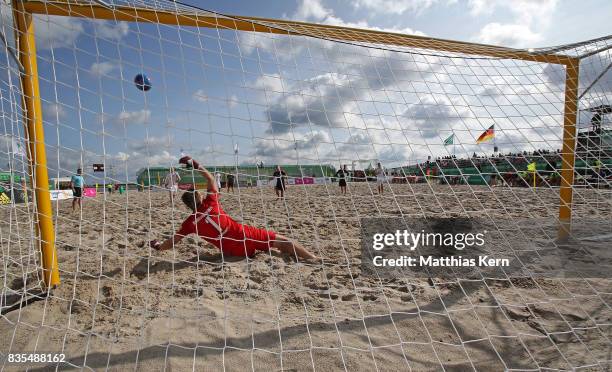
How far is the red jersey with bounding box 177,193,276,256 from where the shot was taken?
10.4 ft

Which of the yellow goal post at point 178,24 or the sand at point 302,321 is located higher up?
the yellow goal post at point 178,24

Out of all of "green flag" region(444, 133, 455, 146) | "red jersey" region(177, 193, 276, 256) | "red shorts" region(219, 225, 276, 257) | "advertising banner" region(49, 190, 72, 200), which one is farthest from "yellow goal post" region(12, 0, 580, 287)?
"red shorts" region(219, 225, 276, 257)

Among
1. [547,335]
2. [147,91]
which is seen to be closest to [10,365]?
[147,91]

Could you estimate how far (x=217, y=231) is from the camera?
3.19 metres

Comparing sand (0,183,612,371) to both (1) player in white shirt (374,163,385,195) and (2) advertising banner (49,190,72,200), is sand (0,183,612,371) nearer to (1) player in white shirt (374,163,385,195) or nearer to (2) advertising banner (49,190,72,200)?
(2) advertising banner (49,190,72,200)

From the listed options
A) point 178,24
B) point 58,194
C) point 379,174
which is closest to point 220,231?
point 58,194

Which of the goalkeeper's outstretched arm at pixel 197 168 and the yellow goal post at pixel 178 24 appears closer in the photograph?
the yellow goal post at pixel 178 24

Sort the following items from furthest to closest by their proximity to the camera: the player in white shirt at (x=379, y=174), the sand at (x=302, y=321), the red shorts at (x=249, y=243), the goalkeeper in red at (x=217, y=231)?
the player in white shirt at (x=379, y=174)
the red shorts at (x=249, y=243)
the goalkeeper in red at (x=217, y=231)
the sand at (x=302, y=321)

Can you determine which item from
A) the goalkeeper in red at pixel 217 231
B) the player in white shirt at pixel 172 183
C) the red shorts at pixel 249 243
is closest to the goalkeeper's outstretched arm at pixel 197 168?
the goalkeeper in red at pixel 217 231

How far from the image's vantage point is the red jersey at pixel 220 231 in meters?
3.16

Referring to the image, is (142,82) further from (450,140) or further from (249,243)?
(450,140)

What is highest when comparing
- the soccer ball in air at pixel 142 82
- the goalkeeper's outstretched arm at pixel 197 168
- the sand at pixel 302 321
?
the soccer ball in air at pixel 142 82

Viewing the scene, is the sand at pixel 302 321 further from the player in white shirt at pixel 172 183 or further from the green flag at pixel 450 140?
the green flag at pixel 450 140

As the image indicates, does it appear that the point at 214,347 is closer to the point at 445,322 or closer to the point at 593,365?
the point at 445,322
